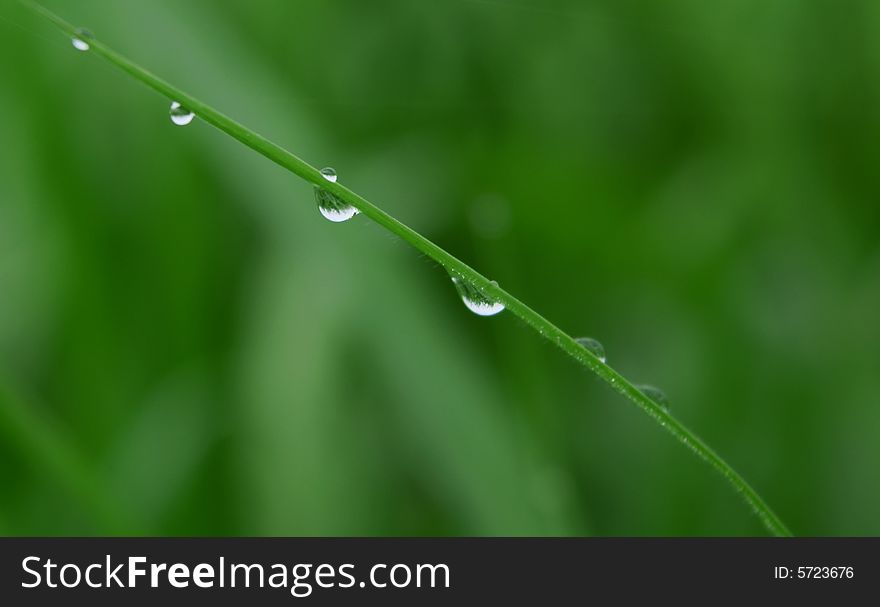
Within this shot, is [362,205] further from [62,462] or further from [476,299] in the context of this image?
[62,462]

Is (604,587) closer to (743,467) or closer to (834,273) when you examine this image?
(743,467)

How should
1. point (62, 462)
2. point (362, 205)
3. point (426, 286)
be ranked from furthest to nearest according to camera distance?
point (426, 286)
point (62, 462)
point (362, 205)

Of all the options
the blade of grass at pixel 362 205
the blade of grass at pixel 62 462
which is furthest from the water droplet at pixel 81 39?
the blade of grass at pixel 62 462

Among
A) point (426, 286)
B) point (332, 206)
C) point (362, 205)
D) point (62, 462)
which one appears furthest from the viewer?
point (426, 286)

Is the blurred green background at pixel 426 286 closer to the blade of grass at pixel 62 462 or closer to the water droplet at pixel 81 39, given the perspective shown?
the blade of grass at pixel 62 462

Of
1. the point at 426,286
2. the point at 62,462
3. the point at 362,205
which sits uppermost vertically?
the point at 426,286

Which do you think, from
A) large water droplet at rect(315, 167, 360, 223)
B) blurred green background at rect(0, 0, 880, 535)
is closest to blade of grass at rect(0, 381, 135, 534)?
blurred green background at rect(0, 0, 880, 535)

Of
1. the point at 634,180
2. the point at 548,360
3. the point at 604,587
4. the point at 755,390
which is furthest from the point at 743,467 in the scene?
the point at 634,180

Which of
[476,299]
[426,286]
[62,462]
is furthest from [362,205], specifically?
[426,286]
